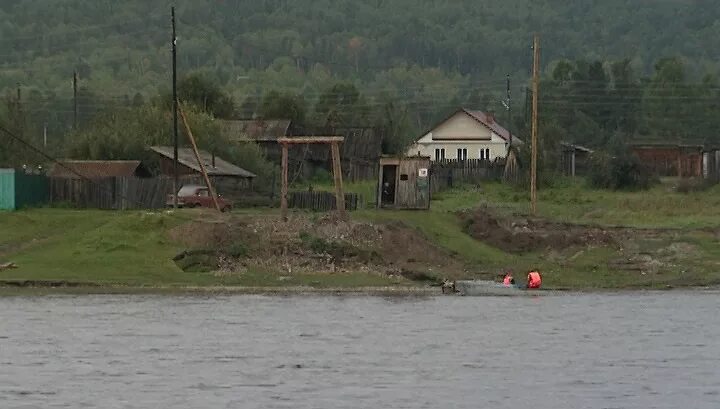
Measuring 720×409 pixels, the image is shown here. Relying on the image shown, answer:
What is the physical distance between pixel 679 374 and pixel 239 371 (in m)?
9.28

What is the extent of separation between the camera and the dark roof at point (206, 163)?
A: 8944 cm

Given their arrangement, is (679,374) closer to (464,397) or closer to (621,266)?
(464,397)

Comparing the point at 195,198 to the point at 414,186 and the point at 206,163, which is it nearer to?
the point at 414,186

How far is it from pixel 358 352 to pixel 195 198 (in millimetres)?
39511

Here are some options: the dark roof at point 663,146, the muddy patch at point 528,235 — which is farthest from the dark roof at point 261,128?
the muddy patch at point 528,235

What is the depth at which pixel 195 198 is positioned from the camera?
80375 millimetres

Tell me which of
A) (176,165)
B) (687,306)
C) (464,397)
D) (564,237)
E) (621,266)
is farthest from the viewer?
(176,165)

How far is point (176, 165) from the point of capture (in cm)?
7975

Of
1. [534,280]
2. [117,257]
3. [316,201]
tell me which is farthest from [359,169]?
[534,280]

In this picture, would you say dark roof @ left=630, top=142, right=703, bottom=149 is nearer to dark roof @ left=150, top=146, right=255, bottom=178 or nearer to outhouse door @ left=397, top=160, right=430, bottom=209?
dark roof @ left=150, top=146, right=255, bottom=178

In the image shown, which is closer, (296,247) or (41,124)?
(296,247)

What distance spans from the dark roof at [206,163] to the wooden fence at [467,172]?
63.7ft

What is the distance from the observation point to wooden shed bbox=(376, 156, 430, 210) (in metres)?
79.3

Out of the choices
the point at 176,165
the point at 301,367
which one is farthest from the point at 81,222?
the point at 301,367
